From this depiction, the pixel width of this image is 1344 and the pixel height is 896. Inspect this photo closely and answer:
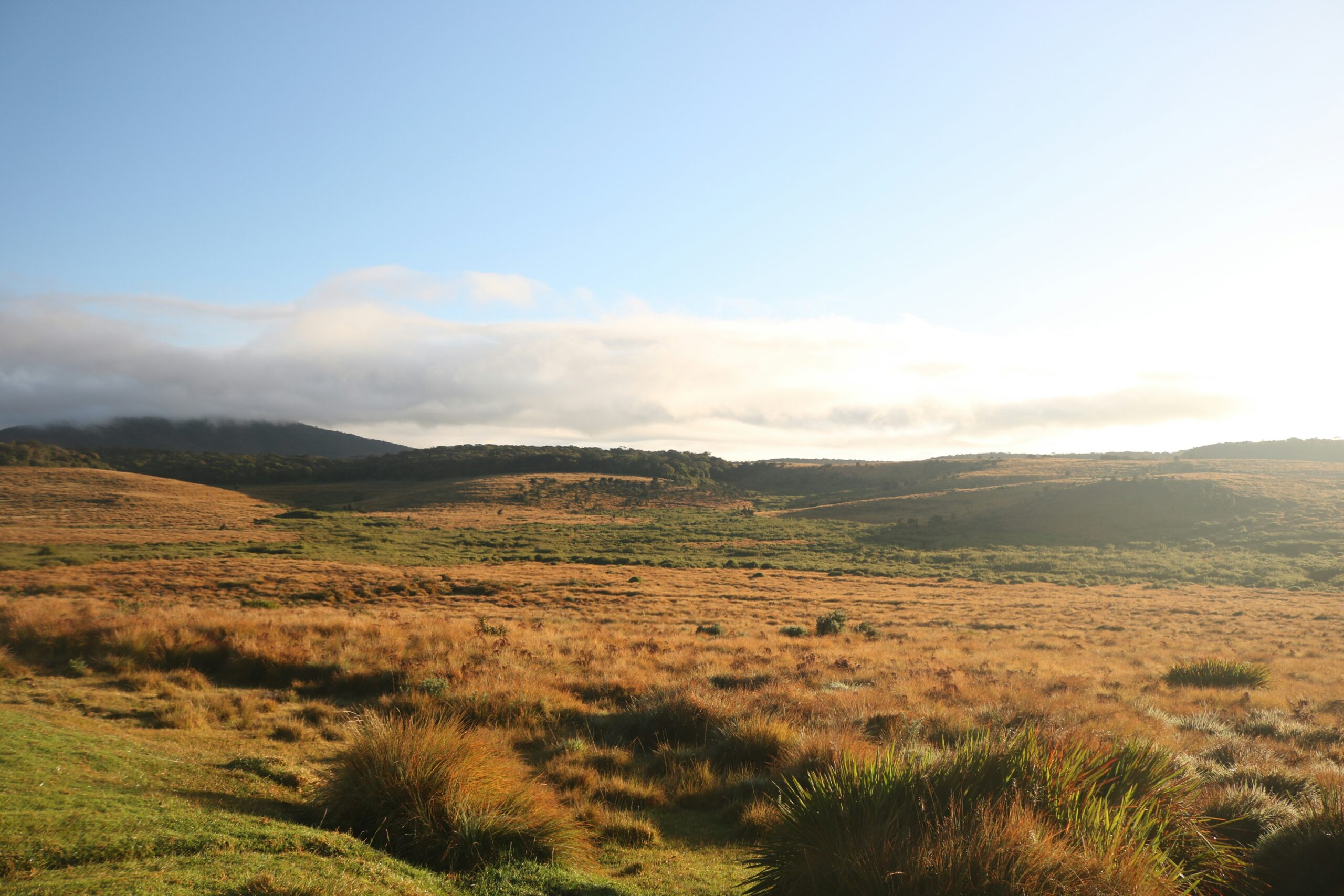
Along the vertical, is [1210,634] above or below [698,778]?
below

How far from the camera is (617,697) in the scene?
11.5 m

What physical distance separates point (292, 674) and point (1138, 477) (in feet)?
329

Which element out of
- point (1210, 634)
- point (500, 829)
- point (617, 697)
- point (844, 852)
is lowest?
point (1210, 634)

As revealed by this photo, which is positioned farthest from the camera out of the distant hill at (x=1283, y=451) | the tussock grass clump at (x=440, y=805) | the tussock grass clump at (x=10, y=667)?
the distant hill at (x=1283, y=451)

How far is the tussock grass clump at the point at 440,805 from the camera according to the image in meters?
5.32

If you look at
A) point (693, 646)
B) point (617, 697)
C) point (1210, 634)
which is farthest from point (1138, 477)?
point (617, 697)

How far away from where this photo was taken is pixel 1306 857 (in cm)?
473

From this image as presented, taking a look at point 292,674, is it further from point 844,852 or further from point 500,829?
point 844,852

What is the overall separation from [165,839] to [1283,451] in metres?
167

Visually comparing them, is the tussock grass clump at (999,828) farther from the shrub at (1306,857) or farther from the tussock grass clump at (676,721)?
the tussock grass clump at (676,721)

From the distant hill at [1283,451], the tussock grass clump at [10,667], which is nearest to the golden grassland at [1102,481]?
the distant hill at [1283,451]

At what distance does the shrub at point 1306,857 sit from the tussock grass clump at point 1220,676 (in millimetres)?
11320

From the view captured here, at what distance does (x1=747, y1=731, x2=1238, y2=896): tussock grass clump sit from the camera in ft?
12.4

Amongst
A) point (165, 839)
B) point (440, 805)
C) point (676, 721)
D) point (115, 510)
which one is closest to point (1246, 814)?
point (676, 721)
